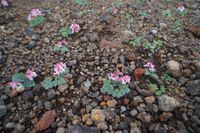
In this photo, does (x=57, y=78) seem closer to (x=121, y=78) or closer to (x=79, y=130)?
(x=79, y=130)

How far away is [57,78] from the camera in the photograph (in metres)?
3.10

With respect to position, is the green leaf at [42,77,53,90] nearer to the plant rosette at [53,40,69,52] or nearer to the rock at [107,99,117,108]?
the plant rosette at [53,40,69,52]

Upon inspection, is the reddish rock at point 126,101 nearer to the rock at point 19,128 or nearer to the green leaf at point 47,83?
the green leaf at point 47,83

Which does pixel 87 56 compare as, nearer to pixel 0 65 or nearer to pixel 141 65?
pixel 141 65

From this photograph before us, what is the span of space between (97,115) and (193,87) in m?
1.96

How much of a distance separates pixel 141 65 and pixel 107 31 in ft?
Result: 5.19

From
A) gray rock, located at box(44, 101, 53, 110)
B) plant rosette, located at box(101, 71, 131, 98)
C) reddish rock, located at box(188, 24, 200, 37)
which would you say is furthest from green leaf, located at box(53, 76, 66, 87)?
reddish rock, located at box(188, 24, 200, 37)

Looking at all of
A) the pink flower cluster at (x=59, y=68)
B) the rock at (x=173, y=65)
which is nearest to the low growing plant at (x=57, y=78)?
the pink flower cluster at (x=59, y=68)

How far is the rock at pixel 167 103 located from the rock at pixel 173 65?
0.82 metres

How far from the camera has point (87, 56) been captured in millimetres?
3615

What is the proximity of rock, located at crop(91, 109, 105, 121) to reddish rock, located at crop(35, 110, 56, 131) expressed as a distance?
72 centimetres

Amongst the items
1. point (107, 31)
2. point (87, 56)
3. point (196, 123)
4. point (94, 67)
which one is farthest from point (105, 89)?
point (107, 31)

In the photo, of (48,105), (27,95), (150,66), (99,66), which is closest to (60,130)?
(48,105)

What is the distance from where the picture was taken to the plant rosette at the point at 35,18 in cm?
451
